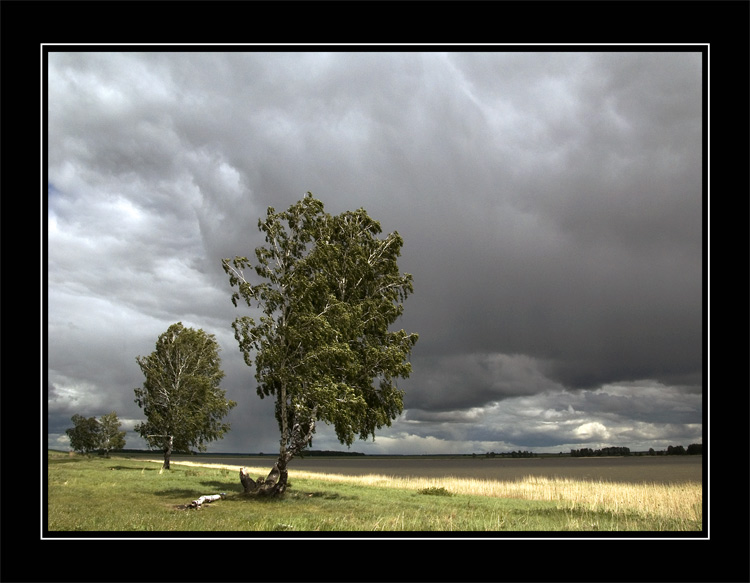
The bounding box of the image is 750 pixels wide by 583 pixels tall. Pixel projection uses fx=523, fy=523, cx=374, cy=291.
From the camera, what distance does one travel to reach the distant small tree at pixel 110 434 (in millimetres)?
76750

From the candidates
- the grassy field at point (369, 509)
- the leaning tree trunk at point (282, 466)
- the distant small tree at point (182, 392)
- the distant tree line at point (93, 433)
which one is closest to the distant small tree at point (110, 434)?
the distant tree line at point (93, 433)

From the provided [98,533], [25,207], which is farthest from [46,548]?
[25,207]

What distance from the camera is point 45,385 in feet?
35.8

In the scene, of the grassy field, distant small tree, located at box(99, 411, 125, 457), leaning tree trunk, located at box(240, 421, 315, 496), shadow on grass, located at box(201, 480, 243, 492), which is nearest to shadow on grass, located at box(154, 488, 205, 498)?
the grassy field

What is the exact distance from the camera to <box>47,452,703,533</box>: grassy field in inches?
754

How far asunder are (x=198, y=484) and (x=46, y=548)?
24865mm

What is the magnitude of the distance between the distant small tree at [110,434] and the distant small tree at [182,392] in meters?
26.4

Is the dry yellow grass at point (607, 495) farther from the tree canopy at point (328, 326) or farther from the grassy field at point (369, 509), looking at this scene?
the tree canopy at point (328, 326)

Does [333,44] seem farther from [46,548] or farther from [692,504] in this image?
[692,504]

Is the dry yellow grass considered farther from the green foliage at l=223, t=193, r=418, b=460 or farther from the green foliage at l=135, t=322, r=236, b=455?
the green foliage at l=135, t=322, r=236, b=455

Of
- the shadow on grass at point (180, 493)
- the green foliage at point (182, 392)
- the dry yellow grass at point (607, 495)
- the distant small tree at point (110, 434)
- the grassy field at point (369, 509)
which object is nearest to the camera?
the grassy field at point (369, 509)

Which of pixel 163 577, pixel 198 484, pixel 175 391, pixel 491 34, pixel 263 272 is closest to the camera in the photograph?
pixel 163 577

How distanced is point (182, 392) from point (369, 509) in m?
33.6

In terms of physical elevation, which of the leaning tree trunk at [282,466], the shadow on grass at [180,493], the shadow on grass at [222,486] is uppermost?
the leaning tree trunk at [282,466]
